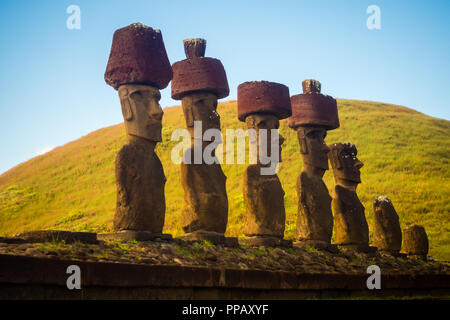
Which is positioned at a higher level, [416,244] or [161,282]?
[416,244]

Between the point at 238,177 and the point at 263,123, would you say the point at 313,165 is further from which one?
the point at 238,177

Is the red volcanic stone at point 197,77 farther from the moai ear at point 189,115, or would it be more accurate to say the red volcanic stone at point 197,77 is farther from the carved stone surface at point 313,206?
the carved stone surface at point 313,206

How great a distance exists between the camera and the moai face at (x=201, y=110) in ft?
32.6

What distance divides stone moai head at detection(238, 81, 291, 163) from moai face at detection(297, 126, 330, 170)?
1.21 meters

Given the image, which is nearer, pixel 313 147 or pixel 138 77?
pixel 138 77

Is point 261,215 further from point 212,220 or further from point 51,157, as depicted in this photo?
point 51,157

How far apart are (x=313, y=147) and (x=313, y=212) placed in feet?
4.71

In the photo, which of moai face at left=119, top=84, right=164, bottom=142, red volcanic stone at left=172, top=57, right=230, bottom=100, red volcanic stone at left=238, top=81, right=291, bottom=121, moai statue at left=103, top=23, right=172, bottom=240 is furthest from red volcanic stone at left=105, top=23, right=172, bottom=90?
red volcanic stone at left=238, top=81, right=291, bottom=121

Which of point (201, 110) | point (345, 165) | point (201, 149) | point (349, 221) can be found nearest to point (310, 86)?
point (345, 165)

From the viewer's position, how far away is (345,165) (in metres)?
14.0

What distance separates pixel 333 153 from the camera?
46.7ft

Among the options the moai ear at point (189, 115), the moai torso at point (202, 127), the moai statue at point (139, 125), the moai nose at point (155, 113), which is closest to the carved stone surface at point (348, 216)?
the moai torso at point (202, 127)

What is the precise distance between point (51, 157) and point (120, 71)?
3046 centimetres
